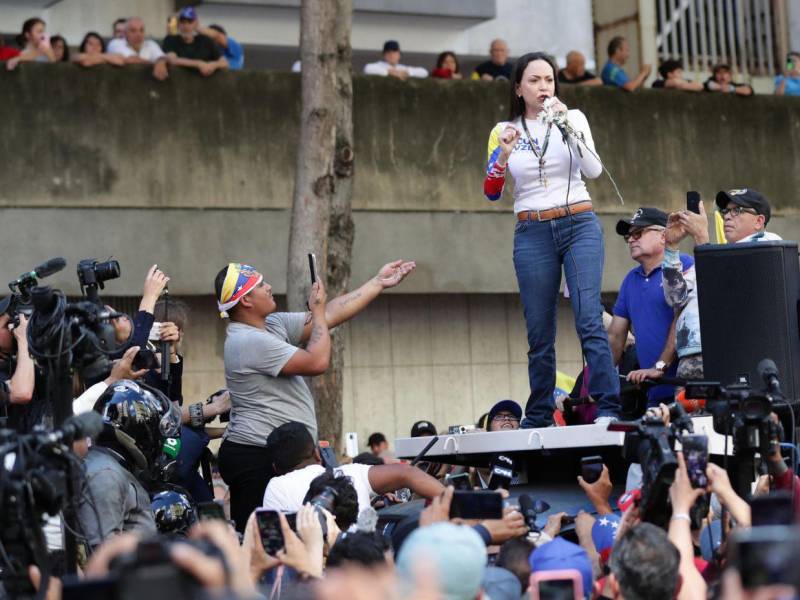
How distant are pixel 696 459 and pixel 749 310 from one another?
223 cm

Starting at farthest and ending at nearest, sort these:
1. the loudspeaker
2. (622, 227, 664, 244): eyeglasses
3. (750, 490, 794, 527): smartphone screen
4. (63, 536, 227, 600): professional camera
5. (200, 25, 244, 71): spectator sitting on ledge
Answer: (200, 25, 244, 71): spectator sitting on ledge < (622, 227, 664, 244): eyeglasses < the loudspeaker < (750, 490, 794, 527): smartphone screen < (63, 536, 227, 600): professional camera

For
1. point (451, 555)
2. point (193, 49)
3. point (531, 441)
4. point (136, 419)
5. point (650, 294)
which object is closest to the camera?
point (451, 555)

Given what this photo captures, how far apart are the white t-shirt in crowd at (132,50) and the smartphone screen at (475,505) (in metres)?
10.3

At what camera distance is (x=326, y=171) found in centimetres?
1190

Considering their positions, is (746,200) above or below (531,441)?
above

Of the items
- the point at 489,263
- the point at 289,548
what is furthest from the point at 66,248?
the point at 289,548

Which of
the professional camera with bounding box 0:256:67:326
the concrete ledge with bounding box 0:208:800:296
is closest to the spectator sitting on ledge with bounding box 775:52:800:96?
A: the concrete ledge with bounding box 0:208:800:296

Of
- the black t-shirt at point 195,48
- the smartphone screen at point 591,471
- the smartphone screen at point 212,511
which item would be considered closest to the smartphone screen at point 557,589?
the smartphone screen at point 212,511

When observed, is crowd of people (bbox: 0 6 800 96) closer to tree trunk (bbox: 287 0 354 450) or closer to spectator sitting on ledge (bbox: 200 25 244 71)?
spectator sitting on ledge (bbox: 200 25 244 71)

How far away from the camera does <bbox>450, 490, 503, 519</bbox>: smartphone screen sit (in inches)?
248

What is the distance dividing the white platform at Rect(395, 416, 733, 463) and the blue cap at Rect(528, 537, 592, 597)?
5.20ft

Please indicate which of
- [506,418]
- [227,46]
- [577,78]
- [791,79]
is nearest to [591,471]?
[506,418]

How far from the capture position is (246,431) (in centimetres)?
852

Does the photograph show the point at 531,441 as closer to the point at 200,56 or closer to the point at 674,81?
the point at 200,56
